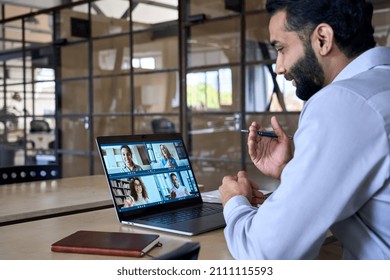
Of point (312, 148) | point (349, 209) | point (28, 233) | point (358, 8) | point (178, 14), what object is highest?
point (178, 14)

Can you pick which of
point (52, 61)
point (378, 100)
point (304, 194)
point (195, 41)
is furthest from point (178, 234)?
point (52, 61)

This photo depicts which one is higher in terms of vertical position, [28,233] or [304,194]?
[304,194]

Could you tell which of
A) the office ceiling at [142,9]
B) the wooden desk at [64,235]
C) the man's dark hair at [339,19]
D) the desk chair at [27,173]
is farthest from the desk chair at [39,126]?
the man's dark hair at [339,19]

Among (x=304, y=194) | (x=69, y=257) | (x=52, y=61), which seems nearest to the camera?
(x=304, y=194)

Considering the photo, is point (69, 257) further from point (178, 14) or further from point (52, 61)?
point (52, 61)

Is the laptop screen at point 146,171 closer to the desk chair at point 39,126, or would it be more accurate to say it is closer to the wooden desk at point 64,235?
the wooden desk at point 64,235

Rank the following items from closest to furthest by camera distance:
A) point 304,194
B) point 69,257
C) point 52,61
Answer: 1. point 304,194
2. point 69,257
3. point 52,61

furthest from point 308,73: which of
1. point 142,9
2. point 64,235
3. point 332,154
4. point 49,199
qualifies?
point 142,9

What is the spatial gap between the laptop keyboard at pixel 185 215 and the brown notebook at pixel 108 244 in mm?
195

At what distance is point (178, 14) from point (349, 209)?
16.5ft

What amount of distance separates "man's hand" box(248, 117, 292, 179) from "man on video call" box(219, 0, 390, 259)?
0.27 metres

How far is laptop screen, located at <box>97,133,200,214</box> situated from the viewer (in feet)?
4.86

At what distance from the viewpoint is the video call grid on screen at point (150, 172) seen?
1477 mm

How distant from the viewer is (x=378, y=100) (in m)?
0.96
